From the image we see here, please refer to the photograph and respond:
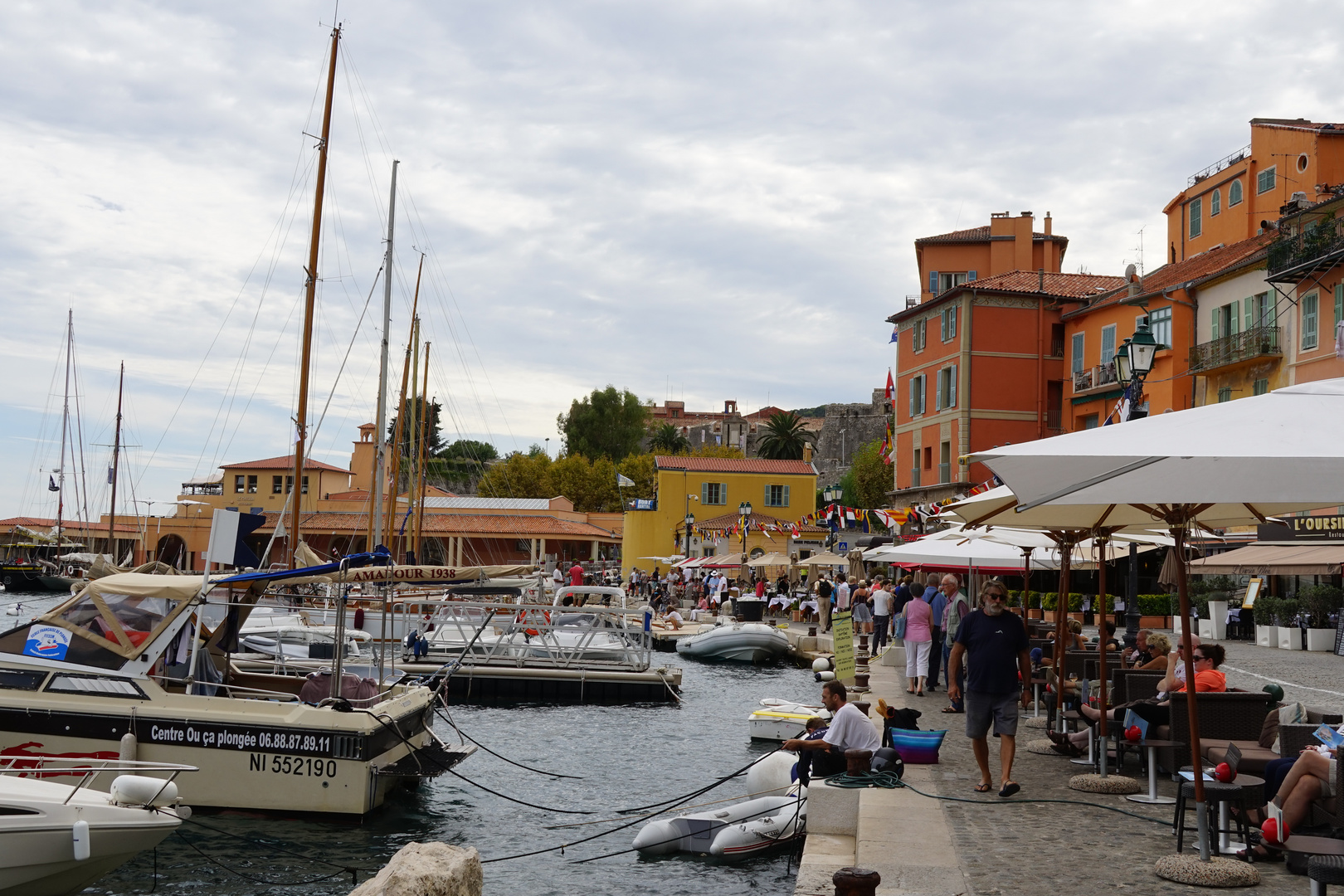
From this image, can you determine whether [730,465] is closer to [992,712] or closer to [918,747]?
[918,747]

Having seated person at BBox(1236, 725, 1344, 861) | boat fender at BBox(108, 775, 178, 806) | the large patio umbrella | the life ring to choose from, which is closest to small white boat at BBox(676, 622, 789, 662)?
the life ring

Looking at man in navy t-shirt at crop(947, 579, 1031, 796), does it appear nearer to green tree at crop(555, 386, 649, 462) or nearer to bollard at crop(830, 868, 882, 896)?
bollard at crop(830, 868, 882, 896)

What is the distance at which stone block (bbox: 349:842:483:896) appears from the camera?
276 inches

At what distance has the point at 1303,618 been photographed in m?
27.3

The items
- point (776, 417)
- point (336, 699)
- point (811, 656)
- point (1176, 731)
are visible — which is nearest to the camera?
point (1176, 731)

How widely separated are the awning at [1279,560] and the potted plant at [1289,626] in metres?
0.94

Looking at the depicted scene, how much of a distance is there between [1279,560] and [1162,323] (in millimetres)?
17721

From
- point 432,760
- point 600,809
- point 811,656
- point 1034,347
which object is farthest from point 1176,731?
point 1034,347

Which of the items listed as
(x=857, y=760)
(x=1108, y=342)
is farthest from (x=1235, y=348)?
(x=857, y=760)

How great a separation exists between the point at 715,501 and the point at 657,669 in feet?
157

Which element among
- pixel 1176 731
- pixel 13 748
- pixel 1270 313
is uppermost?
pixel 1270 313

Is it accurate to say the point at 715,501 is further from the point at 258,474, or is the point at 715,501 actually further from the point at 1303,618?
the point at 1303,618

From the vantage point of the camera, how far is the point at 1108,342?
45.8 metres

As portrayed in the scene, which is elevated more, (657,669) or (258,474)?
(258,474)
